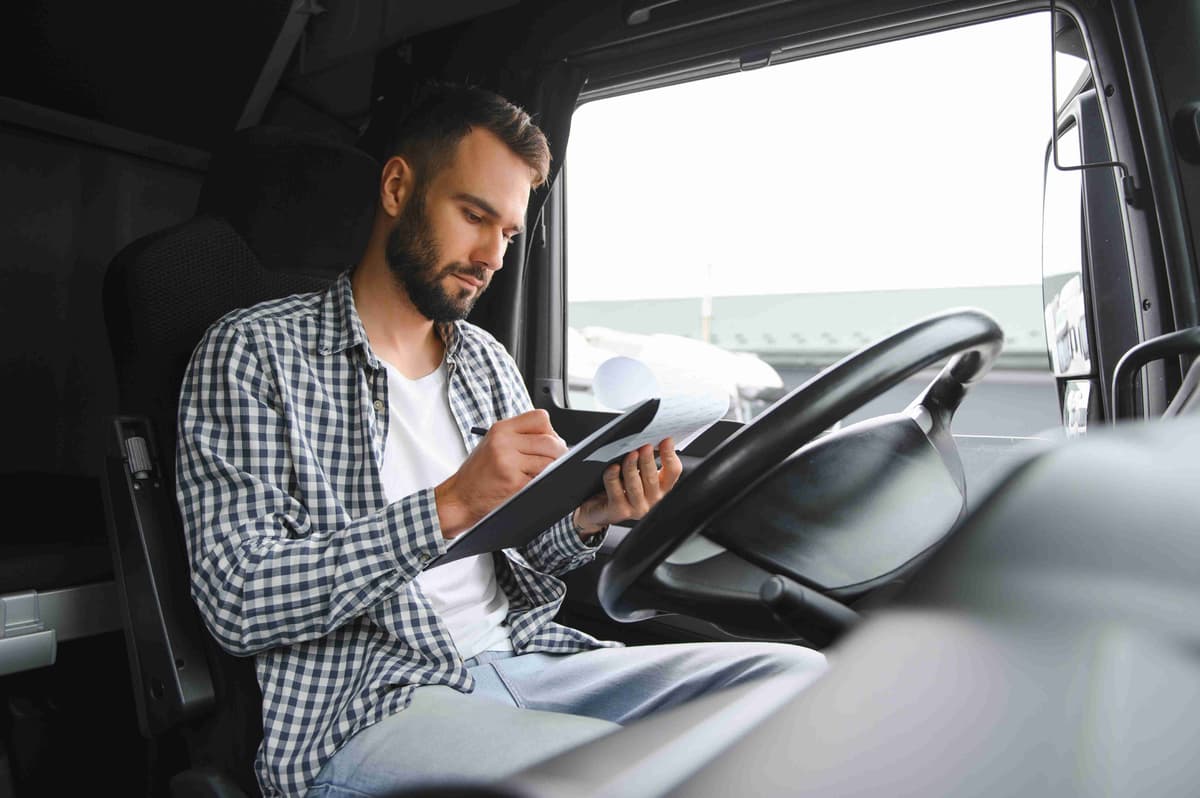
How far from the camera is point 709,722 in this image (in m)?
0.38

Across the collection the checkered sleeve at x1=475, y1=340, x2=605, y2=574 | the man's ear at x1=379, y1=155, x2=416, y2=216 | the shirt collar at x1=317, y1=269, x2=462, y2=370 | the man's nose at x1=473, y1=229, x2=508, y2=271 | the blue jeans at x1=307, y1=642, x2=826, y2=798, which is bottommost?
the blue jeans at x1=307, y1=642, x2=826, y2=798

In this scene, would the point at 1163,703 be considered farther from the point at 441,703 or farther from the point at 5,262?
the point at 5,262

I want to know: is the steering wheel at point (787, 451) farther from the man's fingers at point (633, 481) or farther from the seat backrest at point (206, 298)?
the seat backrest at point (206, 298)

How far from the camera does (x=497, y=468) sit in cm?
95

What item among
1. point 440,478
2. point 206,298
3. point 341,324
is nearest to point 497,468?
point 440,478

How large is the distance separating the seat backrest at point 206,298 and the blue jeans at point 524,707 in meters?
0.19

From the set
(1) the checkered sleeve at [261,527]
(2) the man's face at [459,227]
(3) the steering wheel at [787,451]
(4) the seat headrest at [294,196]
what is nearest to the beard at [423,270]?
(2) the man's face at [459,227]

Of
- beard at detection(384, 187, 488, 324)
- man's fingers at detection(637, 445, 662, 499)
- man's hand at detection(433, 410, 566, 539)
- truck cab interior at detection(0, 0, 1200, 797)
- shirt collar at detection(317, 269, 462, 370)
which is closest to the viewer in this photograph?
truck cab interior at detection(0, 0, 1200, 797)

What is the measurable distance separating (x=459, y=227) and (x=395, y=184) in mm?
144

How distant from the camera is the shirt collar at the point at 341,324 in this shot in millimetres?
1210

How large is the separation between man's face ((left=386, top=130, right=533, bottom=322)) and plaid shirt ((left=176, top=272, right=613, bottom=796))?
0.43 feet

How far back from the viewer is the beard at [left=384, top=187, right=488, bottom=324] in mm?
1334

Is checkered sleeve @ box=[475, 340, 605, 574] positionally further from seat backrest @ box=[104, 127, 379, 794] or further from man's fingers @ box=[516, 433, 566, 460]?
seat backrest @ box=[104, 127, 379, 794]

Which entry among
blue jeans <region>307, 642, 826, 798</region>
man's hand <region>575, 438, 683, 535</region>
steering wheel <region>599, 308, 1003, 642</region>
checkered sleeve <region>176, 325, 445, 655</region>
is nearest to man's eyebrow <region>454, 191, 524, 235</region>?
checkered sleeve <region>176, 325, 445, 655</region>
